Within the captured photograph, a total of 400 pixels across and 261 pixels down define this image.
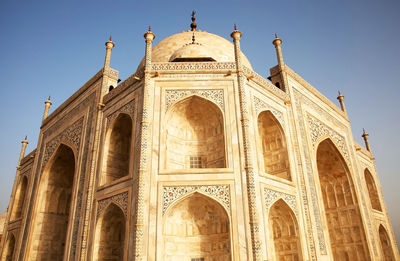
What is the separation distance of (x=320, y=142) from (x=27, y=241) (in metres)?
12.4

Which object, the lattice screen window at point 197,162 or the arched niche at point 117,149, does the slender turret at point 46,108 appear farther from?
the lattice screen window at point 197,162

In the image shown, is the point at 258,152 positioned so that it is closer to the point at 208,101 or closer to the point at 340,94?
the point at 208,101

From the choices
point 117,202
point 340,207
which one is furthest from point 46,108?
point 340,207

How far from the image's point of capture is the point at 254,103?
10680mm

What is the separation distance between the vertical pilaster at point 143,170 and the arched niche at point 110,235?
1714 mm

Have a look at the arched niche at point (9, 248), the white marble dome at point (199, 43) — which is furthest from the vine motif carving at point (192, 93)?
the arched niche at point (9, 248)

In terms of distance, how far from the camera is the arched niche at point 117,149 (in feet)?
36.2

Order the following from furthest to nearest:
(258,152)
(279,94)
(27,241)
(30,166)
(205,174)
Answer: (30,166) < (27,241) < (279,94) < (258,152) < (205,174)

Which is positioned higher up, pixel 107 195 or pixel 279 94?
pixel 279 94

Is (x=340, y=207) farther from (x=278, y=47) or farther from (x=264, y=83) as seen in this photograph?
(x=278, y=47)

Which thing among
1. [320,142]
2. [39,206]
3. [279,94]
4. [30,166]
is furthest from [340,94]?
[30,166]

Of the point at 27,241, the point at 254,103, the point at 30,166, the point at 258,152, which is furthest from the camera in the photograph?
the point at 30,166

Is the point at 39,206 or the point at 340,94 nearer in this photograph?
the point at 39,206

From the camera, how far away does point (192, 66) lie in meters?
10.5
